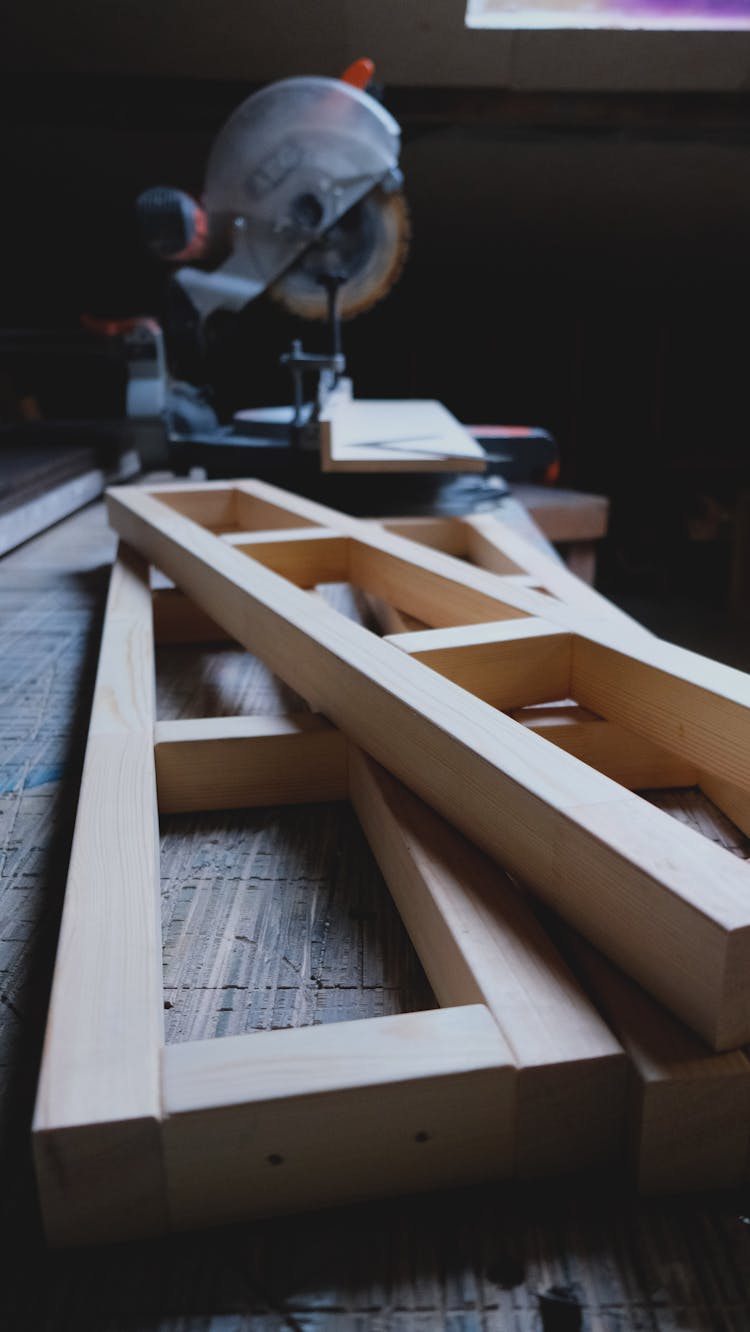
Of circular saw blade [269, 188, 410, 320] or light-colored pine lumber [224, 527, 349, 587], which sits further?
circular saw blade [269, 188, 410, 320]

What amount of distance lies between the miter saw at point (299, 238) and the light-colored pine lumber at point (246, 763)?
1070mm

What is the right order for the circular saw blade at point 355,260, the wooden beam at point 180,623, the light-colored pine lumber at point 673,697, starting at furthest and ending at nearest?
1. the circular saw blade at point 355,260
2. the wooden beam at point 180,623
3. the light-colored pine lumber at point 673,697

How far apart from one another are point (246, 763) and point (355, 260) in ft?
5.84

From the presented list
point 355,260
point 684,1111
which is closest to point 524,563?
point 684,1111

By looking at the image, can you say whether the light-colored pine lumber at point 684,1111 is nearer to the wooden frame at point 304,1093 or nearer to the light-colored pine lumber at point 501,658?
the wooden frame at point 304,1093

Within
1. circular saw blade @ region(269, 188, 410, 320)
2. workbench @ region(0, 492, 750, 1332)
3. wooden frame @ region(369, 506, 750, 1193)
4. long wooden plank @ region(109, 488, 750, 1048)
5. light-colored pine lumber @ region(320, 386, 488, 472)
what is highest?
circular saw blade @ region(269, 188, 410, 320)

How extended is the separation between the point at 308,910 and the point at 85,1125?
28 cm

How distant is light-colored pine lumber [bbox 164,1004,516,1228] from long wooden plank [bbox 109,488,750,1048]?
101 millimetres

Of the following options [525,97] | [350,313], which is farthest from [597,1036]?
[525,97]

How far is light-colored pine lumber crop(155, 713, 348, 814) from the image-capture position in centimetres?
84

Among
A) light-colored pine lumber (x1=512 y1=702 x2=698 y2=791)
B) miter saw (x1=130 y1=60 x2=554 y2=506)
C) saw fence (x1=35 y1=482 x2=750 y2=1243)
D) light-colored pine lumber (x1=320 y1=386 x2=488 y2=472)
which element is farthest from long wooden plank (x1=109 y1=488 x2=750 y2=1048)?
miter saw (x1=130 y1=60 x2=554 y2=506)

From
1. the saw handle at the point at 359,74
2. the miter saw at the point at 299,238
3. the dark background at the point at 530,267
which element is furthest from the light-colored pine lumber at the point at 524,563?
the dark background at the point at 530,267

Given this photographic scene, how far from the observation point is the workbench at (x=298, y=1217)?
43cm

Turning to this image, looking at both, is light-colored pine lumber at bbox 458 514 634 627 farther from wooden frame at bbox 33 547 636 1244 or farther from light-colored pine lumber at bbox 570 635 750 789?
wooden frame at bbox 33 547 636 1244
